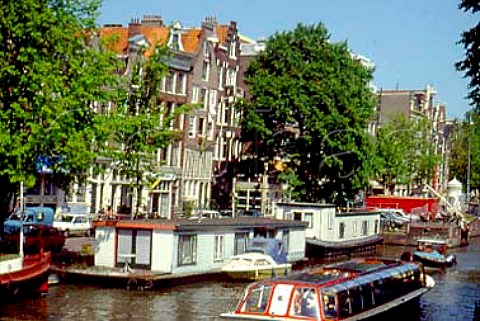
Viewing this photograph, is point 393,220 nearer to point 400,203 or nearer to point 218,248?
point 400,203

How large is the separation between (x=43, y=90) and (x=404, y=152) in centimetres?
5847

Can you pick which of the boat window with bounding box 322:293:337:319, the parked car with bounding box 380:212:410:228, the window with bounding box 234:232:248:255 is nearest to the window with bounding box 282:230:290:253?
the window with bounding box 234:232:248:255

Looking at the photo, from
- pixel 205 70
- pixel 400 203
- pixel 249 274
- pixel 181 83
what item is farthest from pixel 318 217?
pixel 400 203

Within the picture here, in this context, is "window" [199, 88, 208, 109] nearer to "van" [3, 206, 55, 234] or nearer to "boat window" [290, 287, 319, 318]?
"van" [3, 206, 55, 234]

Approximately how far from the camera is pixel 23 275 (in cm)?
2909

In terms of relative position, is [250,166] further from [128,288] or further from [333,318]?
[333,318]

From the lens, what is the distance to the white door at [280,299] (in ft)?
76.3

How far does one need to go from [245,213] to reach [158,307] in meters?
33.5

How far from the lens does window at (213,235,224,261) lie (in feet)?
127

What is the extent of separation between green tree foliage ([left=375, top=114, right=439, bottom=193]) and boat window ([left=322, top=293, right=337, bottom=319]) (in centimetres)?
5777

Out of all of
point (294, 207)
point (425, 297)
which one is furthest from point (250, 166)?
point (425, 297)

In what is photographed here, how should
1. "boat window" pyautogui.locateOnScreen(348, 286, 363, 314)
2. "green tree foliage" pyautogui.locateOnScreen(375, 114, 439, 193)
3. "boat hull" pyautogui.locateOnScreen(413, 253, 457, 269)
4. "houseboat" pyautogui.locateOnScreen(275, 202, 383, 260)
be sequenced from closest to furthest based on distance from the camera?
"boat window" pyautogui.locateOnScreen(348, 286, 363, 314)
"boat hull" pyautogui.locateOnScreen(413, 253, 457, 269)
"houseboat" pyautogui.locateOnScreen(275, 202, 383, 260)
"green tree foliage" pyautogui.locateOnScreen(375, 114, 439, 193)

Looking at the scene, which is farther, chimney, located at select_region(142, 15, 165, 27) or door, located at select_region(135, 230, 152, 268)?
chimney, located at select_region(142, 15, 165, 27)

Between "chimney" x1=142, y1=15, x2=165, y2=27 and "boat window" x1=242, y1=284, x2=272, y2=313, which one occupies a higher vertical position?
"chimney" x1=142, y1=15, x2=165, y2=27
